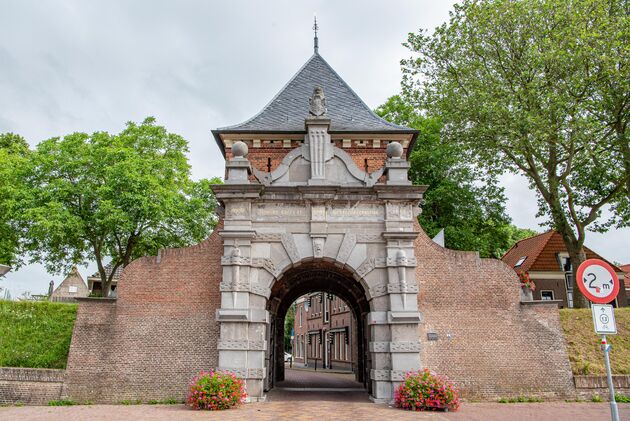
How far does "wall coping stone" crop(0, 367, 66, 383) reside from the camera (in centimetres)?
1348

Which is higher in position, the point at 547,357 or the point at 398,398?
the point at 547,357

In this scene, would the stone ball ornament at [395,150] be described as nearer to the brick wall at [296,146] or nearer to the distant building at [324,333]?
the brick wall at [296,146]

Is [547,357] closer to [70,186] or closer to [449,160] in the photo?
[449,160]

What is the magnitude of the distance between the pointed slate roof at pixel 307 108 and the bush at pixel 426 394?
8.13m

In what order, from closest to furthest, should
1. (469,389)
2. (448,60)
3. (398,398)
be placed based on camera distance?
(398,398) → (469,389) → (448,60)

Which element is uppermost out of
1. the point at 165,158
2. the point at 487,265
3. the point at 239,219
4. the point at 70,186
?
the point at 165,158

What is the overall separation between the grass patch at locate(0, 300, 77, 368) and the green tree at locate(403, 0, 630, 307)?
60.7ft

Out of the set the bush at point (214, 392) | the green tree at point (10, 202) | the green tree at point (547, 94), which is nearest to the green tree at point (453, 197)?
the green tree at point (547, 94)

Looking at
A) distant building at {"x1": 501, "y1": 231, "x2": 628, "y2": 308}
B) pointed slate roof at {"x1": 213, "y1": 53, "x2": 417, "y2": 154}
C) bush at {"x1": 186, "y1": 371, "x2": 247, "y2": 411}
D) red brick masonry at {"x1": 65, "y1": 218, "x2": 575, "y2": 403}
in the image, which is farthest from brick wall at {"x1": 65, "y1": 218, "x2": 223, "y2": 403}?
distant building at {"x1": 501, "y1": 231, "x2": 628, "y2": 308}

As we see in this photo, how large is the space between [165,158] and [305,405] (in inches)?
751

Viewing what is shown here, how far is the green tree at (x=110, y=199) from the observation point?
23812 millimetres

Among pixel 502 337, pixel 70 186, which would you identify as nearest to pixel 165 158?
pixel 70 186

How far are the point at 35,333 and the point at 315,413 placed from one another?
1029cm

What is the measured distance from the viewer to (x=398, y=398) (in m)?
12.7
